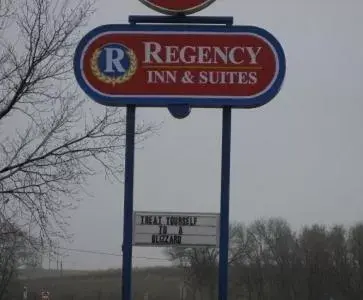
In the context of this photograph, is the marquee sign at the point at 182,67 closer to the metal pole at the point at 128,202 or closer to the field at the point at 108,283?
the metal pole at the point at 128,202

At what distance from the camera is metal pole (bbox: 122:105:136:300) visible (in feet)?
37.7

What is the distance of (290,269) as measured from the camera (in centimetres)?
7231

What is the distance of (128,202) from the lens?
11.6 m

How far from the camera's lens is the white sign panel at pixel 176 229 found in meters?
11.5

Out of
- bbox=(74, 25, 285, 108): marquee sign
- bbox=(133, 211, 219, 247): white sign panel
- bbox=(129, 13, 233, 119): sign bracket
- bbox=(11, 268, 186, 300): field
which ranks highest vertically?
bbox=(129, 13, 233, 119): sign bracket

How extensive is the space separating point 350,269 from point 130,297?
57.3 meters

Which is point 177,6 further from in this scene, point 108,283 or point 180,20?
point 108,283

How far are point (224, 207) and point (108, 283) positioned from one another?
71.3 meters

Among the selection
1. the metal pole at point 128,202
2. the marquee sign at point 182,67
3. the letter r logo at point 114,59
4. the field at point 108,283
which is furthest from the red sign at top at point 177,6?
the field at point 108,283

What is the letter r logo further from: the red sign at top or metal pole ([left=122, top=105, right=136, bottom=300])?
the red sign at top

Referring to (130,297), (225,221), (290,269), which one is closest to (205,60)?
(225,221)

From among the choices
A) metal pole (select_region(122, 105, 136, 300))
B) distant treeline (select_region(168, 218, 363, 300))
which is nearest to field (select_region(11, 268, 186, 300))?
distant treeline (select_region(168, 218, 363, 300))

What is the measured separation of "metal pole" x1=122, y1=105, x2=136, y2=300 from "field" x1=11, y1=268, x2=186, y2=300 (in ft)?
186

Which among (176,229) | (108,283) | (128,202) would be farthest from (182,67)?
(108,283)
